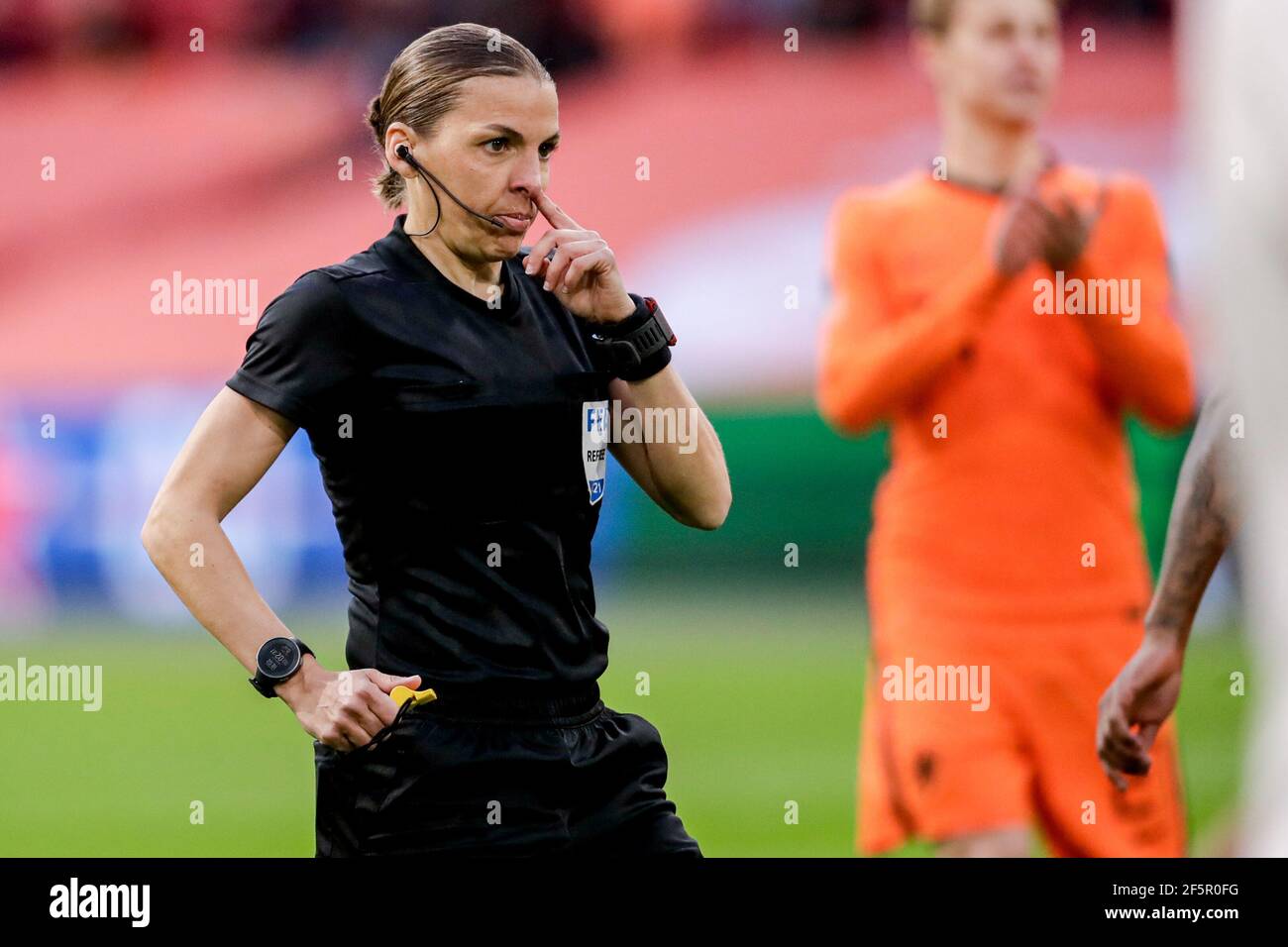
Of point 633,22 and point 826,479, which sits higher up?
point 633,22

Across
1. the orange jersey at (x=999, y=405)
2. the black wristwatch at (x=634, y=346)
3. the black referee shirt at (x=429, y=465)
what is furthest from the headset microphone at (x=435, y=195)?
the orange jersey at (x=999, y=405)

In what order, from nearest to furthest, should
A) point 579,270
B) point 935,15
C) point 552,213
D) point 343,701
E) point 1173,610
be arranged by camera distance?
point 343,701, point 579,270, point 552,213, point 1173,610, point 935,15

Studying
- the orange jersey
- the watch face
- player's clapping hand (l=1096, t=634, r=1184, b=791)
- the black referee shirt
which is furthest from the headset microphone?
the orange jersey

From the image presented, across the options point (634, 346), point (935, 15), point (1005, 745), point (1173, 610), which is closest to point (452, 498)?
point (634, 346)

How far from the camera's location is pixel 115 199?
37.6ft

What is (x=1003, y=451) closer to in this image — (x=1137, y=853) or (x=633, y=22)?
(x=1137, y=853)

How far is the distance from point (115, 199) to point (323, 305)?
31.0 ft

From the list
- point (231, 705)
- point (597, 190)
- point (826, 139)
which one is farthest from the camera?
point (597, 190)

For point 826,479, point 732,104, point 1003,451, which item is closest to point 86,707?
point 826,479

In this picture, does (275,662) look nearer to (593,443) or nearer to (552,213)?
(593,443)

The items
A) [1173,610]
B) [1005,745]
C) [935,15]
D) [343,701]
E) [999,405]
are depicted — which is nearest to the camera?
[343,701]

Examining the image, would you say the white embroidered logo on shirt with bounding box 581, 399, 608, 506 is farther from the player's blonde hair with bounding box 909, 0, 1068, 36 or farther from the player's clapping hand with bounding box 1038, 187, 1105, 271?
the player's blonde hair with bounding box 909, 0, 1068, 36

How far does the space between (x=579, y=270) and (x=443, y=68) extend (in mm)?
382

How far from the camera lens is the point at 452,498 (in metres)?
2.63
